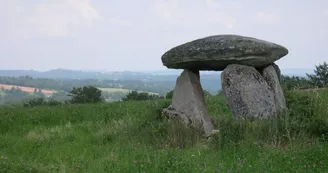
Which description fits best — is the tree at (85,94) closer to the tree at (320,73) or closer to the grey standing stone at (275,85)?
the tree at (320,73)

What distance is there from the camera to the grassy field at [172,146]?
23.9 ft

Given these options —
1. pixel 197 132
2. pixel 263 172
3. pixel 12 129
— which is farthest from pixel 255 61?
pixel 12 129

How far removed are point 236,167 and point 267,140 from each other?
1.98 m

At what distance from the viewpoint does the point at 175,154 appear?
26.2 feet

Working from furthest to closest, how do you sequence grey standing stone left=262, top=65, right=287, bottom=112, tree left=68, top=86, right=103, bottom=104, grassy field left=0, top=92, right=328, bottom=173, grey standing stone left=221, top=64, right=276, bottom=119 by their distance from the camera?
1. tree left=68, top=86, right=103, bottom=104
2. grey standing stone left=262, top=65, right=287, bottom=112
3. grey standing stone left=221, top=64, right=276, bottom=119
4. grassy field left=0, top=92, right=328, bottom=173

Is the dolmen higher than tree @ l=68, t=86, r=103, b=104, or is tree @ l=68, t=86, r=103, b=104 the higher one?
the dolmen

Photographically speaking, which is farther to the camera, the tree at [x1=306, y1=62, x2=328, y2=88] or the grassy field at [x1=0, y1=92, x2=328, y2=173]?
the tree at [x1=306, y1=62, x2=328, y2=88]

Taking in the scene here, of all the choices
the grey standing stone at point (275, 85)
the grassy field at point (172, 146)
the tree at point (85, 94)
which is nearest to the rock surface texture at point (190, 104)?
the grassy field at point (172, 146)

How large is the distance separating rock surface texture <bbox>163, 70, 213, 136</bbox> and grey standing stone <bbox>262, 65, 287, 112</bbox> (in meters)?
1.95

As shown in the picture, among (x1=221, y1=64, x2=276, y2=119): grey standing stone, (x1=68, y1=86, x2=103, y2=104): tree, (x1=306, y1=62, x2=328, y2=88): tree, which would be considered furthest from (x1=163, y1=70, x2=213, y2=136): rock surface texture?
(x1=306, y1=62, x2=328, y2=88): tree

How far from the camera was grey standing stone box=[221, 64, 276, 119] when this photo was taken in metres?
10.7

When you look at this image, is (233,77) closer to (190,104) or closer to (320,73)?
(190,104)

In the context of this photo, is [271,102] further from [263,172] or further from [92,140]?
[92,140]

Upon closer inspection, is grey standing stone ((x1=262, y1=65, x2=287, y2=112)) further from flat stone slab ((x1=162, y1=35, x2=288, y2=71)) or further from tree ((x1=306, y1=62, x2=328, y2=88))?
tree ((x1=306, y1=62, x2=328, y2=88))
